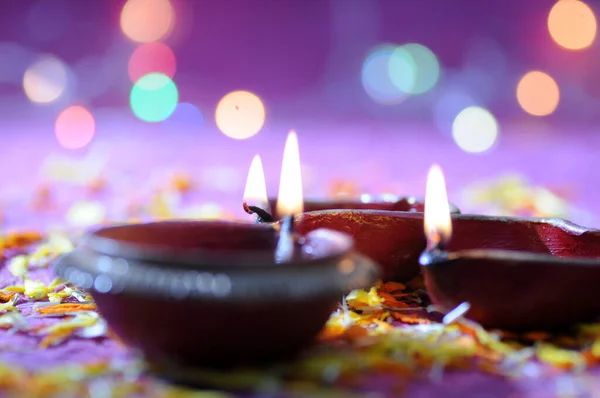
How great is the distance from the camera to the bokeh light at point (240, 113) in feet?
17.9

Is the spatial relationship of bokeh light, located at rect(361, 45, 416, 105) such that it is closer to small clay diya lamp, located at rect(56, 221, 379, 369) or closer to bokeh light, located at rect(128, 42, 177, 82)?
bokeh light, located at rect(128, 42, 177, 82)

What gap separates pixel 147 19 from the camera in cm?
606

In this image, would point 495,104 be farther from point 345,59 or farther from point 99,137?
point 99,137

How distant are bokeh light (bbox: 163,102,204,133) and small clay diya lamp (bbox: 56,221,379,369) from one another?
15.6 ft

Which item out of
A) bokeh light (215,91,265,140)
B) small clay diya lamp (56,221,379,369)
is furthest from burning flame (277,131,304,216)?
bokeh light (215,91,265,140)

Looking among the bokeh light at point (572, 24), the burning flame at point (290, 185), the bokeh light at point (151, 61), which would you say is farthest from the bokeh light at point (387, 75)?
the burning flame at point (290, 185)

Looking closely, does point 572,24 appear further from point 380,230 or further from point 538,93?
point 380,230

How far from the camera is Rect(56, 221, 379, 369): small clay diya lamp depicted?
2.60ft

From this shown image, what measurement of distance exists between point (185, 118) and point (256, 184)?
4691 mm

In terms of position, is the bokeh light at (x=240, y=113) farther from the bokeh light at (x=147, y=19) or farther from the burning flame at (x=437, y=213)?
the burning flame at (x=437, y=213)

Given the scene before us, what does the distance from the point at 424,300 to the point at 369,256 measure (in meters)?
0.13

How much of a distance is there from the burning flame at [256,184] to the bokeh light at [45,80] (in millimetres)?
4944

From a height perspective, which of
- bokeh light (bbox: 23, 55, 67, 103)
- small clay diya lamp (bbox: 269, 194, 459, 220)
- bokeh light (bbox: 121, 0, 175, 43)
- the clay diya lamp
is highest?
bokeh light (bbox: 121, 0, 175, 43)

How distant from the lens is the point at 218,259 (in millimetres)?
810
